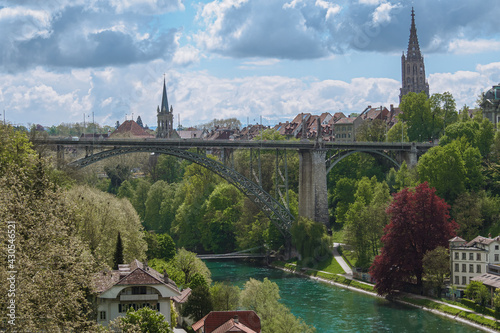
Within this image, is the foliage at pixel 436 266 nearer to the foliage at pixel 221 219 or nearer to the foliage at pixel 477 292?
the foliage at pixel 477 292

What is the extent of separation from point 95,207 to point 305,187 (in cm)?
2768

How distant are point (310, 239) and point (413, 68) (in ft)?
230

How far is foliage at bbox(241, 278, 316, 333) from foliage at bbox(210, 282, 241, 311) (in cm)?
54

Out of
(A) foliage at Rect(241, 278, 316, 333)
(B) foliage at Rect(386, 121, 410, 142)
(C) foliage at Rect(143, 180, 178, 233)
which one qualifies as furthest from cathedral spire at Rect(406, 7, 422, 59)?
(A) foliage at Rect(241, 278, 316, 333)

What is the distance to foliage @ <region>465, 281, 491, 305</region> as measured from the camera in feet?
146

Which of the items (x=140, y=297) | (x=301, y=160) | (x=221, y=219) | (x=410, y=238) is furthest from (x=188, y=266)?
(x=221, y=219)

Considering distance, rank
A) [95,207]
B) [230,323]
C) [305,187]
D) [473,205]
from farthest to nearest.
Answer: [305,187]
[473,205]
[95,207]
[230,323]

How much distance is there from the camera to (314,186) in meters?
67.7

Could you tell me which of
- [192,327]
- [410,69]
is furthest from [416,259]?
[410,69]

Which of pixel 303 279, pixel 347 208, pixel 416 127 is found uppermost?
pixel 416 127

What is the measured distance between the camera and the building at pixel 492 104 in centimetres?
7725

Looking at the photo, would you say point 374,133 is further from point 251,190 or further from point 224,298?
point 224,298

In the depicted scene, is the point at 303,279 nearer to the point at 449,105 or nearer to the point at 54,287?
Answer: the point at 449,105

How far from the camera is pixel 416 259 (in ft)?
165
